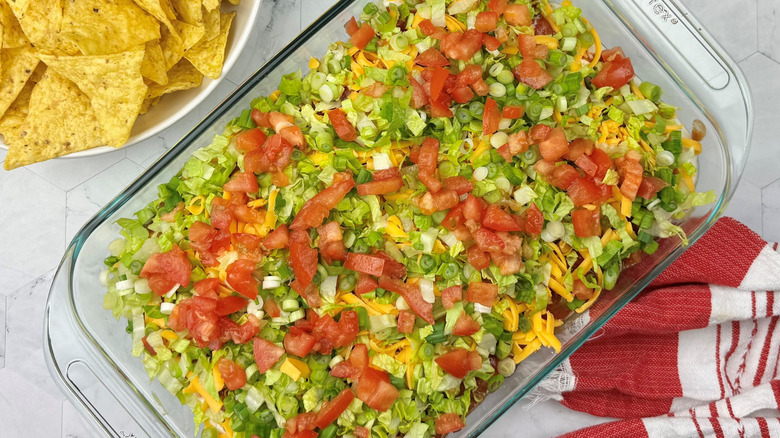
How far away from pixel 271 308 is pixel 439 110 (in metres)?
0.71

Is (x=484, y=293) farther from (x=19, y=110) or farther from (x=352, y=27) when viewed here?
(x=19, y=110)

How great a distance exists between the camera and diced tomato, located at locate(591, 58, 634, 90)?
1824 mm

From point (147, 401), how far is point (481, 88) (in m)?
1.33

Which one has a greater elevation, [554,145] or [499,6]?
[499,6]

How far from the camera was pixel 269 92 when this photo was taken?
202cm

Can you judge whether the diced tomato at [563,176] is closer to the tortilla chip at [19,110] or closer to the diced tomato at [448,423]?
the diced tomato at [448,423]

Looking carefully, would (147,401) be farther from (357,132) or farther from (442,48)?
(442,48)

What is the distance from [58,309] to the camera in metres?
1.99

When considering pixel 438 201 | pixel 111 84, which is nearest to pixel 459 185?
pixel 438 201

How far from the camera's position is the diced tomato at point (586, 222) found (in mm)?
1708

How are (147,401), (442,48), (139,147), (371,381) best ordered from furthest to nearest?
(139,147), (147,401), (442,48), (371,381)

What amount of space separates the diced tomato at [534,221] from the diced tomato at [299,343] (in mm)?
640

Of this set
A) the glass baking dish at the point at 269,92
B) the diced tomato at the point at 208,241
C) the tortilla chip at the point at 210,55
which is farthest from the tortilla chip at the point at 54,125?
the diced tomato at the point at 208,241

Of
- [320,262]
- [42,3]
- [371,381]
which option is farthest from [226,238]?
[42,3]
